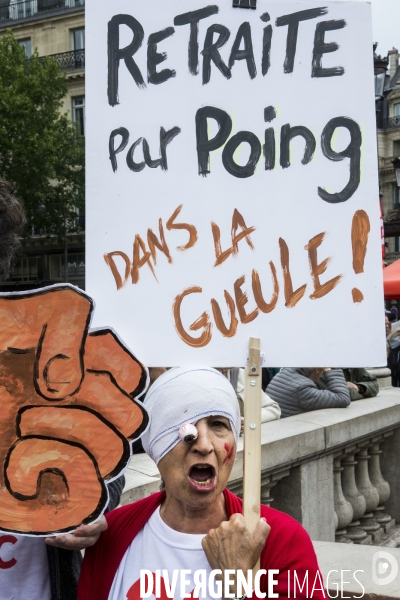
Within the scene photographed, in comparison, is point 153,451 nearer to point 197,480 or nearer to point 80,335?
point 197,480

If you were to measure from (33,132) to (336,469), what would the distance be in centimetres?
2490

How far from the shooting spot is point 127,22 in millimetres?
1947

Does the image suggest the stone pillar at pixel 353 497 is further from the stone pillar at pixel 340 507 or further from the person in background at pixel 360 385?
the person in background at pixel 360 385

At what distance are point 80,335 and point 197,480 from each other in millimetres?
392

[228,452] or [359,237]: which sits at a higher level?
[359,237]

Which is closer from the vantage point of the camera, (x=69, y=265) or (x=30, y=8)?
(x=69, y=265)

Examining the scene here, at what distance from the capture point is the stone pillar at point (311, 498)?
11.5 feet

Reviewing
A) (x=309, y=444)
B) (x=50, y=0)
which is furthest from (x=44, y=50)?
(x=309, y=444)

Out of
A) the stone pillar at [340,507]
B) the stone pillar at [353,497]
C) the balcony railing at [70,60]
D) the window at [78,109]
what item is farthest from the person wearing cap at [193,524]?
the balcony railing at [70,60]

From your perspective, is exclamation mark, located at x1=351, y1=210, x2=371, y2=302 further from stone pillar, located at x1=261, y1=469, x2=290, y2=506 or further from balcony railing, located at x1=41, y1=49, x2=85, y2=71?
balcony railing, located at x1=41, y1=49, x2=85, y2=71

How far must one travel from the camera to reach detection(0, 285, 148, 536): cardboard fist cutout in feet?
5.48

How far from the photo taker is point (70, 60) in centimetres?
3522

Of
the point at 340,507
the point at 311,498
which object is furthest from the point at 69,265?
the point at 311,498

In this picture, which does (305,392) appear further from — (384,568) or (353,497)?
(384,568)
